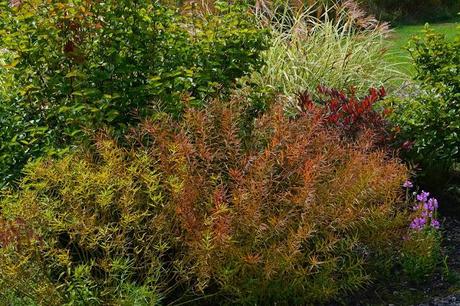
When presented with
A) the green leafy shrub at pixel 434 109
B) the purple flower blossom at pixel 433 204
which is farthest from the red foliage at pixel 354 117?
the purple flower blossom at pixel 433 204

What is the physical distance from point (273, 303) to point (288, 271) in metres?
0.30

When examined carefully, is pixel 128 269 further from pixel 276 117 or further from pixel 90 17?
pixel 90 17

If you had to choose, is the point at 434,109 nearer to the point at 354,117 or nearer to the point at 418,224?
the point at 354,117

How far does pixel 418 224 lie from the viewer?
431cm

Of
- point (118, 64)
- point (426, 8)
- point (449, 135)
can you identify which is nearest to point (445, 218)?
point (449, 135)

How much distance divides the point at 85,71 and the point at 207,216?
133cm

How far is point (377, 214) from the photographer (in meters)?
3.83

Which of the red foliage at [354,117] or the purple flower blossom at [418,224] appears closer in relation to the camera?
the purple flower blossom at [418,224]

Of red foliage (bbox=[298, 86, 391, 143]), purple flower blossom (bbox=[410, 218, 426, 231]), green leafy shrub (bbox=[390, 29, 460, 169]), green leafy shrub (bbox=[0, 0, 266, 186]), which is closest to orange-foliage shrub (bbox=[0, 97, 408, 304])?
purple flower blossom (bbox=[410, 218, 426, 231])

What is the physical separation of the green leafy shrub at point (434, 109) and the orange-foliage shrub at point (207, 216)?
1.47 meters

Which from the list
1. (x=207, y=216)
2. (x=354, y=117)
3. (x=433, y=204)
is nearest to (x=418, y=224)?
(x=433, y=204)

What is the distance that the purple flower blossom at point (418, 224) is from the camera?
4.28 m

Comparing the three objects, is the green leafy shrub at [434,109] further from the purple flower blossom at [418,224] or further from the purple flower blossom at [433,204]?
the purple flower blossom at [418,224]

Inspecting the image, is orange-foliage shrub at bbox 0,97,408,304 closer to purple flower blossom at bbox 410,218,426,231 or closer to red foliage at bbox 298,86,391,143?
purple flower blossom at bbox 410,218,426,231
